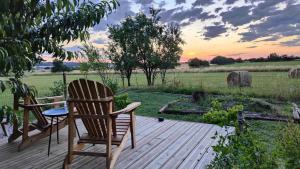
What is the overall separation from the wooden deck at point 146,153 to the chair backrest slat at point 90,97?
0.42 m

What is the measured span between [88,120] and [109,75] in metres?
9.65

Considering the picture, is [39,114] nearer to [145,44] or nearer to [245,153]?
[245,153]

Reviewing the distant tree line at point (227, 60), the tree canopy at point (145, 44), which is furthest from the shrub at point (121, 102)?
the distant tree line at point (227, 60)

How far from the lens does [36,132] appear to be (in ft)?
15.6

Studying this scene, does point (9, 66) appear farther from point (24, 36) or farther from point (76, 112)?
point (76, 112)

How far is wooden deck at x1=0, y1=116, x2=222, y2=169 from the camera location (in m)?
3.60

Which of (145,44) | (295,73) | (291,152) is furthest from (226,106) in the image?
(295,73)

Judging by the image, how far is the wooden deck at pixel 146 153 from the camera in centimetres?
360

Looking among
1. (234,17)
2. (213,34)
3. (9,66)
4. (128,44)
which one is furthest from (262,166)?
(128,44)

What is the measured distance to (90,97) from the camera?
3562 mm

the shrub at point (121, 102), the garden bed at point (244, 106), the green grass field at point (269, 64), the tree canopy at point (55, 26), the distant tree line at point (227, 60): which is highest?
the tree canopy at point (55, 26)

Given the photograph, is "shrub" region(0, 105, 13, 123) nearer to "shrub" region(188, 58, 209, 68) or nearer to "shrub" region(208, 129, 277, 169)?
"shrub" region(208, 129, 277, 169)

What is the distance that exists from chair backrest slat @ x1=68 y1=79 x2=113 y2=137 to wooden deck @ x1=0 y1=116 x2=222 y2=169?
42cm

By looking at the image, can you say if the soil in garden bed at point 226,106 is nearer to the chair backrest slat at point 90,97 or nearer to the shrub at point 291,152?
the chair backrest slat at point 90,97
